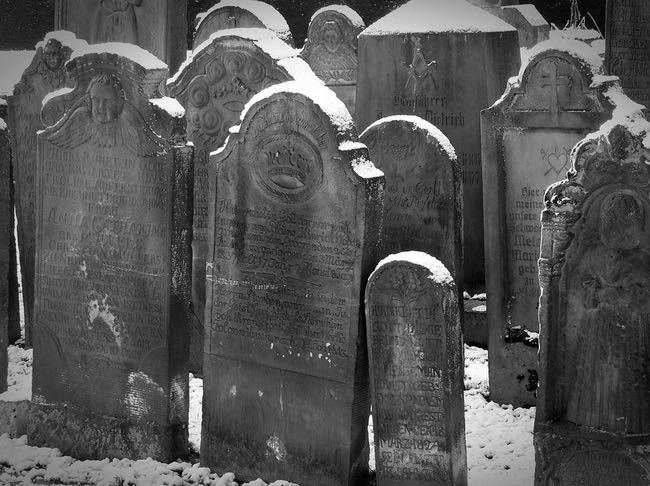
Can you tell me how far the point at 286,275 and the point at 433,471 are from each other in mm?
1254

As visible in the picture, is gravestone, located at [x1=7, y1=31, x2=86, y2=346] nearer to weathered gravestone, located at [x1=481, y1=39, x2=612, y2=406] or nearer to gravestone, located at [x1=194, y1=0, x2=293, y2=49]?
gravestone, located at [x1=194, y1=0, x2=293, y2=49]

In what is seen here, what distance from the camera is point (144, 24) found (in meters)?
11.9

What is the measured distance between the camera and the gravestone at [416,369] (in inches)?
219

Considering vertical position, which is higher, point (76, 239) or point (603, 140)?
point (603, 140)


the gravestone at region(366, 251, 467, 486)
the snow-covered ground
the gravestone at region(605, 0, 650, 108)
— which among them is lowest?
the snow-covered ground

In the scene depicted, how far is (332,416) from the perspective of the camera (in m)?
5.81

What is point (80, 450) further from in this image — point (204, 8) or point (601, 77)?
point (204, 8)

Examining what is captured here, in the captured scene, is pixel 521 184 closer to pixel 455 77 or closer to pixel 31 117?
pixel 455 77

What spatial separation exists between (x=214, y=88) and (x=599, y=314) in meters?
3.76

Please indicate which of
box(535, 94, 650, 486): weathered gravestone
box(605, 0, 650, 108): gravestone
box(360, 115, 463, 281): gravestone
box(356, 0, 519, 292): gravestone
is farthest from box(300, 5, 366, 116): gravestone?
box(535, 94, 650, 486): weathered gravestone

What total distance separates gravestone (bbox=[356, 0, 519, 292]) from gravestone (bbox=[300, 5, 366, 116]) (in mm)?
3767

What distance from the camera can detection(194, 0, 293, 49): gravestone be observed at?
10573 mm

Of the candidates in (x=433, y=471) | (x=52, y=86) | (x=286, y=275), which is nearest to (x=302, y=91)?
(x=286, y=275)

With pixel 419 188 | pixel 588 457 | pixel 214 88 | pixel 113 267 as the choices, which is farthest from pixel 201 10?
pixel 588 457
